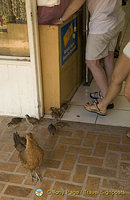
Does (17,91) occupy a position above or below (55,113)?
above

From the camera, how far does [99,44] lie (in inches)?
164

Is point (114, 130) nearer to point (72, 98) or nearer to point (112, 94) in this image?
point (112, 94)

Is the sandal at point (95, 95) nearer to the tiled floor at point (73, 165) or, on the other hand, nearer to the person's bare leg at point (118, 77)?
the person's bare leg at point (118, 77)

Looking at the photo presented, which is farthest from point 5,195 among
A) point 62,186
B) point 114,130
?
point 114,130

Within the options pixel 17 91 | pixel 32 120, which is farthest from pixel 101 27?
pixel 32 120

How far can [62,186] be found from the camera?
323 centimetres

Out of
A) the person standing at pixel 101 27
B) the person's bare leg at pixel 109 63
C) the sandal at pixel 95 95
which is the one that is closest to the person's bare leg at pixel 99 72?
the person standing at pixel 101 27

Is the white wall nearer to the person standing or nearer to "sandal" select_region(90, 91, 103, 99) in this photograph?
the person standing

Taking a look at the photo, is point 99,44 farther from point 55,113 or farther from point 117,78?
point 55,113

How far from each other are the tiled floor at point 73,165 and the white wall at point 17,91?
25 cm

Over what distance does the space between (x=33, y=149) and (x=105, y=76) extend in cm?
186

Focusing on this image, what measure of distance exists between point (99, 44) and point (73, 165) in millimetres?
1764

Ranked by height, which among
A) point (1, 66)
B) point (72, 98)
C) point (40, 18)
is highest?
point (40, 18)

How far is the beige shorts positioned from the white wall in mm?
915
